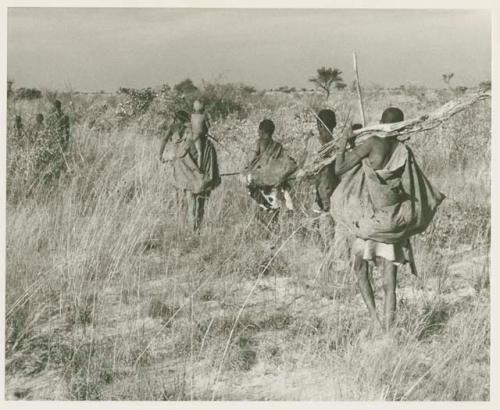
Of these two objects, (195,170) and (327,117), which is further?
(195,170)

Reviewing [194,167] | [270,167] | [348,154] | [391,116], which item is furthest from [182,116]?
[391,116]

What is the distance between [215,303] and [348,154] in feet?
5.49

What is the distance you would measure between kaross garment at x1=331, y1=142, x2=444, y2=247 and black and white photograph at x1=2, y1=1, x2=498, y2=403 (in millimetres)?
14

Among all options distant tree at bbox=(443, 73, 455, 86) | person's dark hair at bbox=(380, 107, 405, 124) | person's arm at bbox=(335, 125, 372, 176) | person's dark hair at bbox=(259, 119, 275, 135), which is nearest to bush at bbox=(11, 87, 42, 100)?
person's dark hair at bbox=(259, 119, 275, 135)

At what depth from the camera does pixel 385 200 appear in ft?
16.0

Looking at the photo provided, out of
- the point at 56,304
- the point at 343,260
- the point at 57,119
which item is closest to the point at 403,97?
the point at 57,119

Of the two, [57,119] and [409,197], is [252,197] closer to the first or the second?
[409,197]

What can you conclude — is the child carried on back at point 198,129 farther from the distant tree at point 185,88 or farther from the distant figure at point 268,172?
the distant tree at point 185,88

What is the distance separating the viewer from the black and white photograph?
491 cm

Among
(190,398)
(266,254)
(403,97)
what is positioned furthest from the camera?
(403,97)

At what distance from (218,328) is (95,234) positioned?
5.17 ft

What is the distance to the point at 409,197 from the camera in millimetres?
4941

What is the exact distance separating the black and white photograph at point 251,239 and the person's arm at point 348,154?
0.01 meters

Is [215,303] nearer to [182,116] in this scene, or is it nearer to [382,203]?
[382,203]
